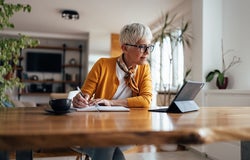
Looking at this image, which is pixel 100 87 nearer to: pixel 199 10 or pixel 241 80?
pixel 241 80

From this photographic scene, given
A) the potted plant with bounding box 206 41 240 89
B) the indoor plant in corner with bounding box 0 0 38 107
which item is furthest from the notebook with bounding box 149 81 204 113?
the potted plant with bounding box 206 41 240 89

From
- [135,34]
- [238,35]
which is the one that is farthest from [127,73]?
[238,35]

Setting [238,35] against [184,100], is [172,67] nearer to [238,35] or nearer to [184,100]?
[238,35]

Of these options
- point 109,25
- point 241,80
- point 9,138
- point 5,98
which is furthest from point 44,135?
point 109,25

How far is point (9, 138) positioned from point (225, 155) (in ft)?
9.19

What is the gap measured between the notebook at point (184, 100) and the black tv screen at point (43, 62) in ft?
21.5

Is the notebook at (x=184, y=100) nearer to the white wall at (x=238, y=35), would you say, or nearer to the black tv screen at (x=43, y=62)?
the white wall at (x=238, y=35)

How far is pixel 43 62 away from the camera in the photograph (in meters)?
7.24

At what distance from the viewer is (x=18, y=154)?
1249 mm

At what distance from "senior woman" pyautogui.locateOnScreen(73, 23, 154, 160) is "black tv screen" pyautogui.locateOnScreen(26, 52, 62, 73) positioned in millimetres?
6064

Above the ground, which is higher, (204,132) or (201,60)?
(201,60)

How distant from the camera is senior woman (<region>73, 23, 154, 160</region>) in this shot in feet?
4.87

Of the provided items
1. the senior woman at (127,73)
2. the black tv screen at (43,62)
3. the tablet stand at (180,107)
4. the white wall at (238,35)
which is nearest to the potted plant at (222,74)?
the white wall at (238,35)

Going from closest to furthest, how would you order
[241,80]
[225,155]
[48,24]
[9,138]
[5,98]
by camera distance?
[9,138]
[5,98]
[225,155]
[241,80]
[48,24]
